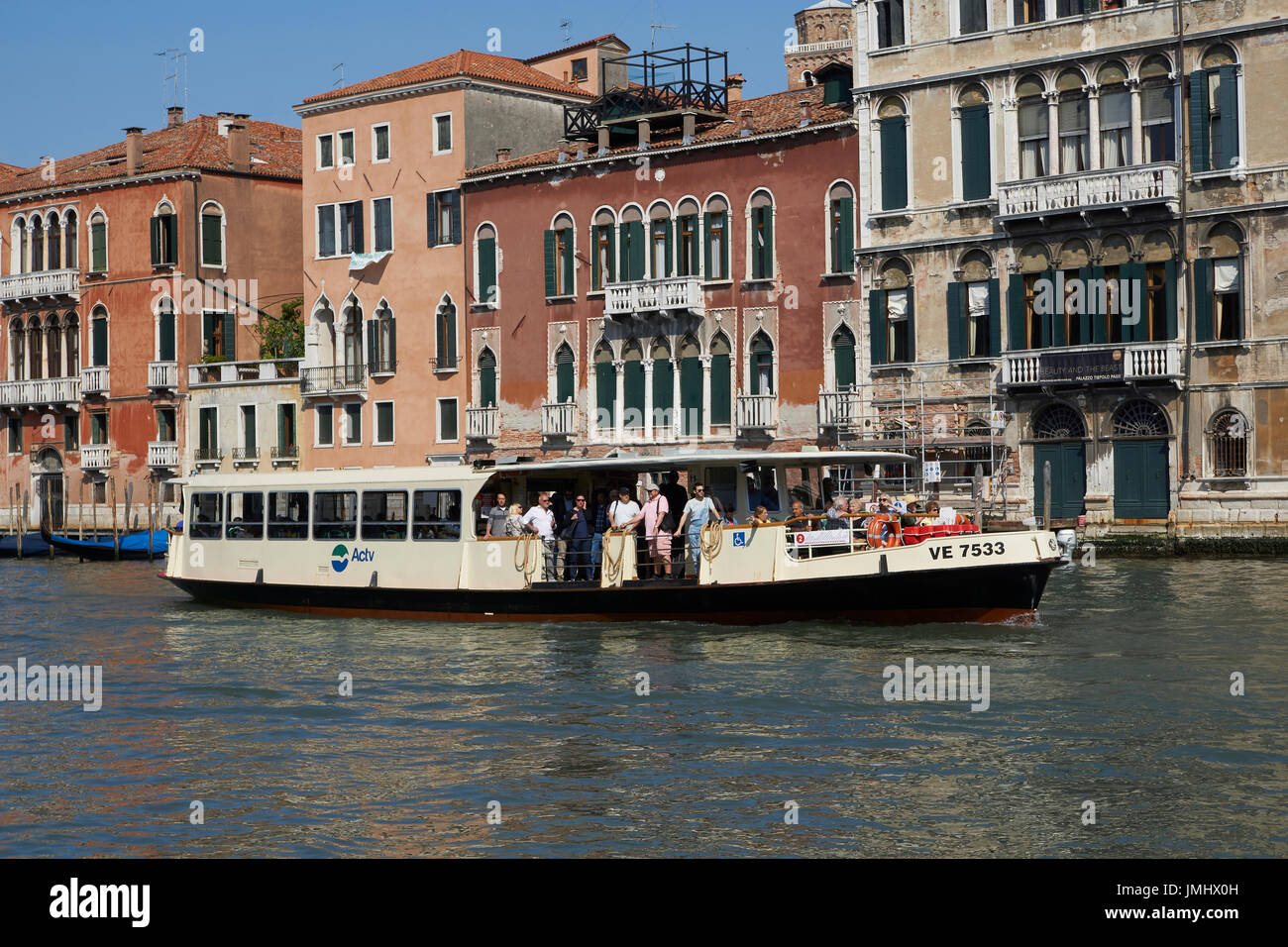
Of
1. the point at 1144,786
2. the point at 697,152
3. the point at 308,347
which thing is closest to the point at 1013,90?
the point at 697,152

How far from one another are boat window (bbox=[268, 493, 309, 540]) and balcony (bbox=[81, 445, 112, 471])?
24.8 metres

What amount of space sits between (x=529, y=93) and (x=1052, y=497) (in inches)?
665

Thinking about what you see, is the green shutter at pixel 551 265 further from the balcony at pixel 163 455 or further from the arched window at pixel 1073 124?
the balcony at pixel 163 455

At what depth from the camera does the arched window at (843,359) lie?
1283 inches

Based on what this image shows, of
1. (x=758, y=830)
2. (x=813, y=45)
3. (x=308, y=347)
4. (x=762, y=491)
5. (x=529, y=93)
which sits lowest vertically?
(x=758, y=830)

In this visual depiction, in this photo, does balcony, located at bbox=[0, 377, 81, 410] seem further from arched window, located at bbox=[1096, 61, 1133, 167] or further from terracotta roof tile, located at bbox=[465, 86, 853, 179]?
arched window, located at bbox=[1096, 61, 1133, 167]

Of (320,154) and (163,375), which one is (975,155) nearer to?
(320,154)

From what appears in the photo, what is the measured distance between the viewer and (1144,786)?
9766 mm

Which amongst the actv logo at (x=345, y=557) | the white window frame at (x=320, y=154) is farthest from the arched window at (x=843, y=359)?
the white window frame at (x=320, y=154)

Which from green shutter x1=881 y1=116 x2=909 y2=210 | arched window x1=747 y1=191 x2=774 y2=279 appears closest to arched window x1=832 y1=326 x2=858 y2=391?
arched window x1=747 y1=191 x2=774 y2=279

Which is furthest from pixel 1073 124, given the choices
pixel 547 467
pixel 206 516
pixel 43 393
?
pixel 43 393

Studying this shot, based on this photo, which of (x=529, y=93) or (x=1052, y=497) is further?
(x=529, y=93)

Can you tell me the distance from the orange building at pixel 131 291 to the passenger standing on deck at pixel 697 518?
90.3 ft

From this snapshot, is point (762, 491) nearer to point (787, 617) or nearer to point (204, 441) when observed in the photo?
point (787, 617)
